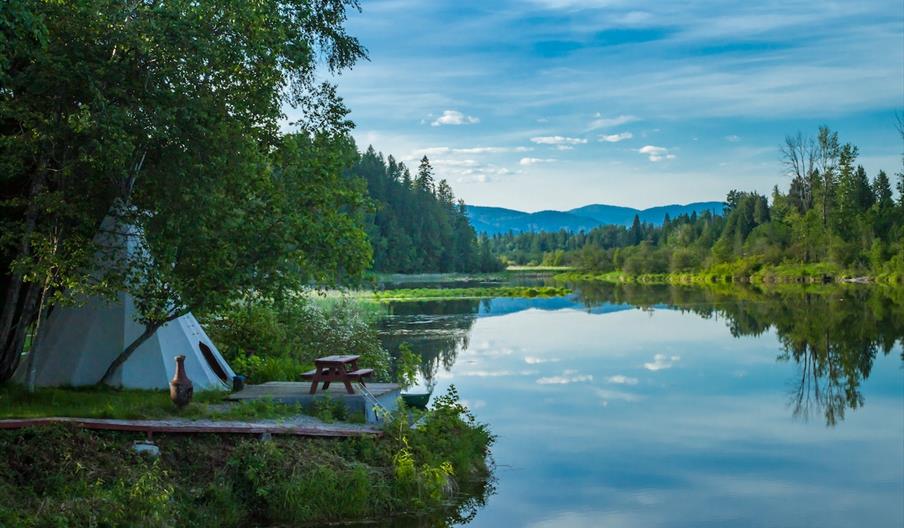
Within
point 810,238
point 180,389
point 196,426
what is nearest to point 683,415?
point 180,389

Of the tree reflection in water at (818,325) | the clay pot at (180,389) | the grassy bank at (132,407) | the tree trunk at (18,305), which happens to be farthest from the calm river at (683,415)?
the tree trunk at (18,305)

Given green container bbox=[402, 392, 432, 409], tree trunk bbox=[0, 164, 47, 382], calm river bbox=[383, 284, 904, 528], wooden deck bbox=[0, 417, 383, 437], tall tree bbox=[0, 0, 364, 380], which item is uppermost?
tall tree bbox=[0, 0, 364, 380]

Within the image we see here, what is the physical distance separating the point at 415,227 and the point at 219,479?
108 metres

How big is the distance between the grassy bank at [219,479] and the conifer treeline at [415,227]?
300 ft

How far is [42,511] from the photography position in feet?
30.8

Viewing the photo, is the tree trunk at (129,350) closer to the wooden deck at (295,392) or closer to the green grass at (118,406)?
the green grass at (118,406)

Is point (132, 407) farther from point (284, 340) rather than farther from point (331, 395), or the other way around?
point (284, 340)

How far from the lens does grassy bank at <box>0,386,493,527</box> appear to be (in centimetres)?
987

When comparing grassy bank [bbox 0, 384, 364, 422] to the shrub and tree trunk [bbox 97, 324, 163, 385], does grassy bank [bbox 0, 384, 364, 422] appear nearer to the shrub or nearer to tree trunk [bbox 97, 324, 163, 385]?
tree trunk [bbox 97, 324, 163, 385]

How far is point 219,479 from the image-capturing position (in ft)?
37.0

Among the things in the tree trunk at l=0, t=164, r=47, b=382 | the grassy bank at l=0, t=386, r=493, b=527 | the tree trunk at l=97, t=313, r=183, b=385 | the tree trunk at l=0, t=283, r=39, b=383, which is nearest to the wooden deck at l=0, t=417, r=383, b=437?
the grassy bank at l=0, t=386, r=493, b=527

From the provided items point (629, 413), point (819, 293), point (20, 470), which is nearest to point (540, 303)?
point (819, 293)

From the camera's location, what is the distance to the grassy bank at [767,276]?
80375mm

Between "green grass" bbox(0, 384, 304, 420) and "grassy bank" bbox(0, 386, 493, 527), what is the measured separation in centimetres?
116
